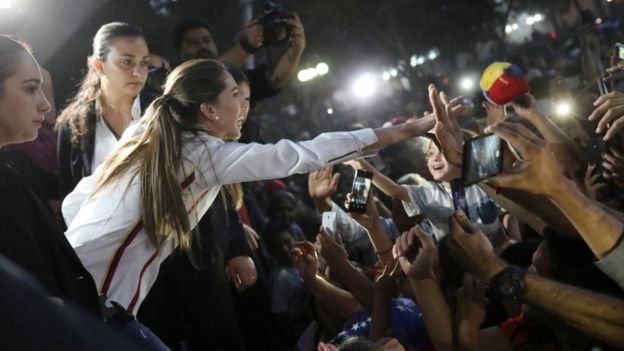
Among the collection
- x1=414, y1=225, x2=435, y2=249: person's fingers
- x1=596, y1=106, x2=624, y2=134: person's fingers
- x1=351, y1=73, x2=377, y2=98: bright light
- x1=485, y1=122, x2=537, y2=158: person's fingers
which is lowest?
x1=351, y1=73, x2=377, y2=98: bright light

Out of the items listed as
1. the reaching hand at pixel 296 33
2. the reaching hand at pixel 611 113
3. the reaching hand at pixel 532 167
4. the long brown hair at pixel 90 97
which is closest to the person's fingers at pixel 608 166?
the reaching hand at pixel 611 113

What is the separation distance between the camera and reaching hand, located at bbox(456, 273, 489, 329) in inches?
91.4

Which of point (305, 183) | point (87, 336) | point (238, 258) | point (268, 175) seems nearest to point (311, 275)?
point (238, 258)

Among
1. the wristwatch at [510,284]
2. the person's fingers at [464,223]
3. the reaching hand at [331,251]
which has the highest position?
the person's fingers at [464,223]

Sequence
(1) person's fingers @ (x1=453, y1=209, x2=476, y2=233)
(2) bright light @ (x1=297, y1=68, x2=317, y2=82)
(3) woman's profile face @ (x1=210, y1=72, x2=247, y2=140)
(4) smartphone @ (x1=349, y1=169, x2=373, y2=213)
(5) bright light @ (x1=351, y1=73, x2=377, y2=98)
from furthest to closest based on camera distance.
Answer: (5) bright light @ (x1=351, y1=73, x2=377, y2=98) < (2) bright light @ (x1=297, y1=68, x2=317, y2=82) < (4) smartphone @ (x1=349, y1=169, x2=373, y2=213) < (3) woman's profile face @ (x1=210, y1=72, x2=247, y2=140) < (1) person's fingers @ (x1=453, y1=209, x2=476, y2=233)

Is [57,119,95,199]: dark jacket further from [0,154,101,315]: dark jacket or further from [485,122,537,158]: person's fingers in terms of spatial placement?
[485,122,537,158]: person's fingers

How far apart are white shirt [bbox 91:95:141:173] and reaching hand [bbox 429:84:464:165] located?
183cm

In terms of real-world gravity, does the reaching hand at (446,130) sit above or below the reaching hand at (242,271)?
above

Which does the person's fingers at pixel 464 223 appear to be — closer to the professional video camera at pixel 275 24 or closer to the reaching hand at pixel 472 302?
the reaching hand at pixel 472 302

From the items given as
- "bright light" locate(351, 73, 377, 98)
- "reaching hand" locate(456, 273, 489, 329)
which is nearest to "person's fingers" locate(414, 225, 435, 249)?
"reaching hand" locate(456, 273, 489, 329)

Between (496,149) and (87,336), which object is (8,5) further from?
(87,336)

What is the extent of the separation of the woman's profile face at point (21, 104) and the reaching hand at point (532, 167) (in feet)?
5.81

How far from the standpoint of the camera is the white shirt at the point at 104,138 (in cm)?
345

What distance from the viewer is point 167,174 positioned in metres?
2.53
